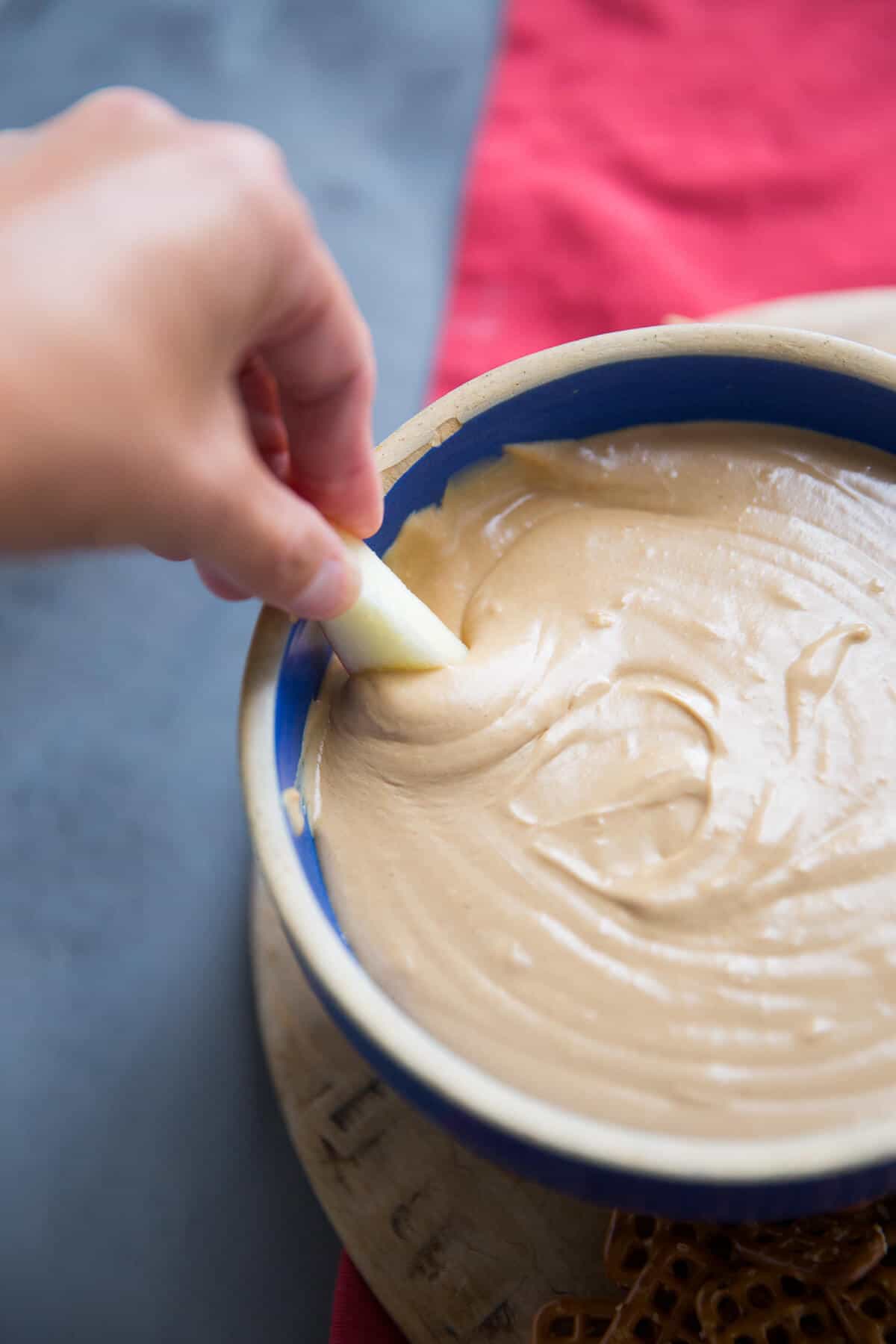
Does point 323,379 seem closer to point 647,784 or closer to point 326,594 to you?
point 326,594

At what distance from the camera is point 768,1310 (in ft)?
2.74

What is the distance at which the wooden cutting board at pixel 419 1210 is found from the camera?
3.01 feet

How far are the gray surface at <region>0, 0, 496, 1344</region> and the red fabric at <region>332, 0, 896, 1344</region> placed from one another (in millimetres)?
92

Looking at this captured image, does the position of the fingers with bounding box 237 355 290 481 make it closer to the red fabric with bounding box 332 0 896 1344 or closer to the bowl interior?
the bowl interior

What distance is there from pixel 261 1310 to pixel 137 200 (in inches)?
44.0

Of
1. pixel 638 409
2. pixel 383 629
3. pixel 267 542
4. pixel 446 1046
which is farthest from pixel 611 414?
pixel 446 1046

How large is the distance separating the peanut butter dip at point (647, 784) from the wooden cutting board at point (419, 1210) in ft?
0.79

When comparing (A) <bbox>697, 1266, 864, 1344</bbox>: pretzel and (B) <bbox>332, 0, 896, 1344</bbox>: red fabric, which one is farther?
(B) <bbox>332, 0, 896, 1344</bbox>: red fabric

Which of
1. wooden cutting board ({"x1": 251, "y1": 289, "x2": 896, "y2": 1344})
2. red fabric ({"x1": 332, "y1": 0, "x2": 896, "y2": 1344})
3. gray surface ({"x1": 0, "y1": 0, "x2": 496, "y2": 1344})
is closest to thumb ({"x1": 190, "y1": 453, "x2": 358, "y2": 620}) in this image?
wooden cutting board ({"x1": 251, "y1": 289, "x2": 896, "y2": 1344})

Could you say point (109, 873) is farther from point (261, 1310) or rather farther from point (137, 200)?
point (137, 200)

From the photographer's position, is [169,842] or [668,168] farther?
[668,168]

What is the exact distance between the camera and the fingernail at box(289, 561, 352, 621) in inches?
30.5

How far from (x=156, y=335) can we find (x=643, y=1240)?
2.45 ft

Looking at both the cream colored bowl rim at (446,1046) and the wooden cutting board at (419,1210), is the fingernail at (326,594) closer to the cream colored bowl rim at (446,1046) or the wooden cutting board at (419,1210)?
the cream colored bowl rim at (446,1046)
